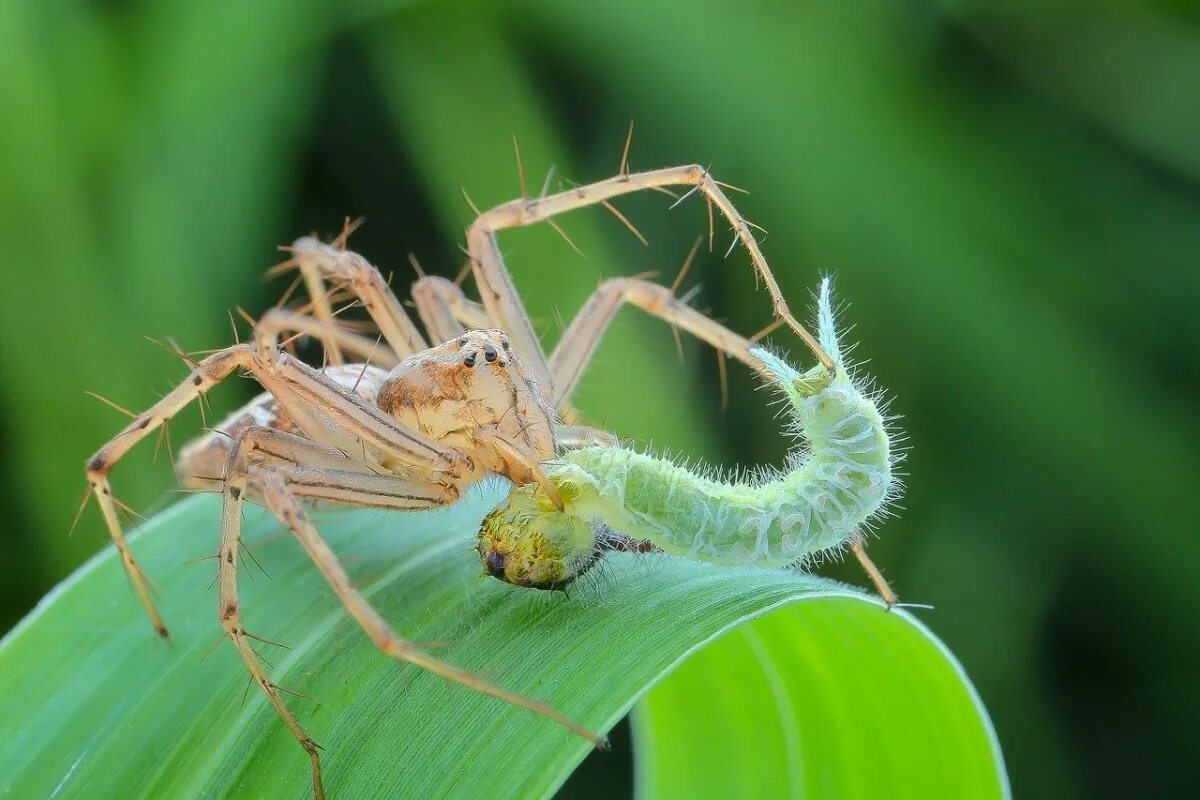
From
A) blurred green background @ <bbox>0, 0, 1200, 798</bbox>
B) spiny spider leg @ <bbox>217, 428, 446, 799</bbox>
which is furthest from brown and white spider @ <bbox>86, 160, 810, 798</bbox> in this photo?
blurred green background @ <bbox>0, 0, 1200, 798</bbox>

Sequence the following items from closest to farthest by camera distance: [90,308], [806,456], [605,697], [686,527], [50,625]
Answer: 1. [605,697]
2. [686,527]
3. [806,456]
4. [50,625]
5. [90,308]

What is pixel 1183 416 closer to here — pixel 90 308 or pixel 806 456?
pixel 806 456

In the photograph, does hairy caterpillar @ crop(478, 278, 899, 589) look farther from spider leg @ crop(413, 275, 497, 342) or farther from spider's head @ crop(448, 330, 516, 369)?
spider leg @ crop(413, 275, 497, 342)

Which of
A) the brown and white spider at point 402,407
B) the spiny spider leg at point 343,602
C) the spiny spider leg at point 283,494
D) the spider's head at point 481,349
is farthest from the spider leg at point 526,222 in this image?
the spiny spider leg at point 343,602

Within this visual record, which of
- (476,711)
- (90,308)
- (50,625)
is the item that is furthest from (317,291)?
(476,711)

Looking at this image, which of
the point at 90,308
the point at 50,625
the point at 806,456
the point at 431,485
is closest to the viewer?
the point at 806,456

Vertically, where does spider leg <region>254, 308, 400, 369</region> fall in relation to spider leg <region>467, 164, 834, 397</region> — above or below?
below
